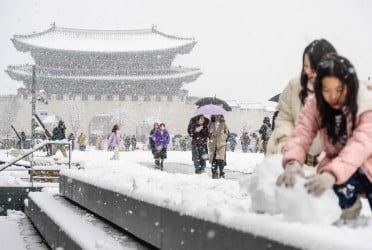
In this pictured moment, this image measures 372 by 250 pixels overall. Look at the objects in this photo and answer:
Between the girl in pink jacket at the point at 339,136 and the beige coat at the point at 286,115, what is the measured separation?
754 mm

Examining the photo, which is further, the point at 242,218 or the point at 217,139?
the point at 217,139

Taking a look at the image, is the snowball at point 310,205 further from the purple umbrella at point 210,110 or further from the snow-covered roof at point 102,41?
the snow-covered roof at point 102,41

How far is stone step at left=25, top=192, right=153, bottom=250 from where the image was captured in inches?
161

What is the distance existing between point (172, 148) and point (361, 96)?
4202 cm

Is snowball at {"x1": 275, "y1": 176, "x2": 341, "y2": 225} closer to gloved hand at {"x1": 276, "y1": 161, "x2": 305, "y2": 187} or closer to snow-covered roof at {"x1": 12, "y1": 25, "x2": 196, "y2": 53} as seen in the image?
gloved hand at {"x1": 276, "y1": 161, "x2": 305, "y2": 187}

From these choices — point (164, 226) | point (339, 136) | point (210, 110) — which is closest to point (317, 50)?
point (339, 136)

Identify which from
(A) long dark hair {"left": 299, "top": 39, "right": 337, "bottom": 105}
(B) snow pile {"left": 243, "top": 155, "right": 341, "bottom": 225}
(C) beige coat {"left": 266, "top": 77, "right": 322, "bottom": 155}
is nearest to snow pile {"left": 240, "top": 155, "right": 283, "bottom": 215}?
(B) snow pile {"left": 243, "top": 155, "right": 341, "bottom": 225}

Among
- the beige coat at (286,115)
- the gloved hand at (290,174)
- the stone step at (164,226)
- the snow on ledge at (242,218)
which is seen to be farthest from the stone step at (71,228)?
the gloved hand at (290,174)

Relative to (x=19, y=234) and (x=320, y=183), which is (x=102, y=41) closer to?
(x=19, y=234)

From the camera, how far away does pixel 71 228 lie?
189 inches

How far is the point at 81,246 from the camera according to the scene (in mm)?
4078

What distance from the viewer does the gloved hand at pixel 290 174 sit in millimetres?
2048

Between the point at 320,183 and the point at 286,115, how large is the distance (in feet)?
4.10

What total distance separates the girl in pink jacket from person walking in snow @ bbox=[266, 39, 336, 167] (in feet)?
0.72
